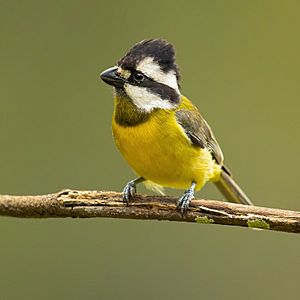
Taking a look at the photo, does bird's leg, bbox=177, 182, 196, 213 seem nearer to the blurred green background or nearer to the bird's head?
the bird's head

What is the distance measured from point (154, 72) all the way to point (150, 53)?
7 centimetres

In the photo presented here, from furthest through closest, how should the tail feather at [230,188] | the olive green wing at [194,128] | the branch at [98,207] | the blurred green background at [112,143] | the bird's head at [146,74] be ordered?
the blurred green background at [112,143] < the tail feather at [230,188] < the olive green wing at [194,128] < the bird's head at [146,74] < the branch at [98,207]

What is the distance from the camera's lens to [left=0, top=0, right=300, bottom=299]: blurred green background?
3695 mm

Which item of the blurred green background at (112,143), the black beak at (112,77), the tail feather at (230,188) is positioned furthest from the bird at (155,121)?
the blurred green background at (112,143)

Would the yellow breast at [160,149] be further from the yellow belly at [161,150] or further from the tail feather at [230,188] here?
the tail feather at [230,188]

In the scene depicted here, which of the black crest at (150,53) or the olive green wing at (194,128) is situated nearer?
the black crest at (150,53)

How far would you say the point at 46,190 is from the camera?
388 cm

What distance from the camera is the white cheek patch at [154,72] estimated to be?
92.0 inches

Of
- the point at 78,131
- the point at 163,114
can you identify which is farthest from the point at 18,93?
the point at 163,114

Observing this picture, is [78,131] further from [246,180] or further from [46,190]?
[246,180]

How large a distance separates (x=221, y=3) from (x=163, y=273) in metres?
1.59

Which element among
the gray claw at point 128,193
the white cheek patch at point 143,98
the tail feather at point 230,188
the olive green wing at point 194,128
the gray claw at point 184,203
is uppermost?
the white cheek patch at point 143,98

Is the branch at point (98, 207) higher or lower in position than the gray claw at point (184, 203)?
higher

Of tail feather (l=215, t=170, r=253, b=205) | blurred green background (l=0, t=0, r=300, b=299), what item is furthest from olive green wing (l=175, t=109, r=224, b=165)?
blurred green background (l=0, t=0, r=300, b=299)
